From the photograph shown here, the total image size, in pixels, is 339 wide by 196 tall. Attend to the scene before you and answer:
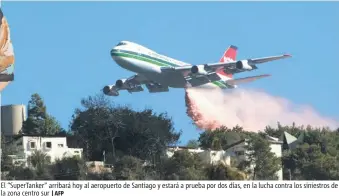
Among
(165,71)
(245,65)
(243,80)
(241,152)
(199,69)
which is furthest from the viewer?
(243,80)

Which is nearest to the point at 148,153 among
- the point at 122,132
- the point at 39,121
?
the point at 122,132

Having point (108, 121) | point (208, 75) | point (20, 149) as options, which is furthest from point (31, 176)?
point (208, 75)

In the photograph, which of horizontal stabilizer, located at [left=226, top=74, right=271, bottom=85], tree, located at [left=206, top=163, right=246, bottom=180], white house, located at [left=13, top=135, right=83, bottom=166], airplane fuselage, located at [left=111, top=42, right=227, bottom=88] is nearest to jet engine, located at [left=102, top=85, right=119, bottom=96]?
airplane fuselage, located at [left=111, top=42, right=227, bottom=88]

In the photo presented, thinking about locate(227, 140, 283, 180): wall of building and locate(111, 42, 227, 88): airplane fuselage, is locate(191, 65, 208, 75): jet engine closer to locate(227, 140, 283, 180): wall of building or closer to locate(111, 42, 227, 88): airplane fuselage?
locate(111, 42, 227, 88): airplane fuselage

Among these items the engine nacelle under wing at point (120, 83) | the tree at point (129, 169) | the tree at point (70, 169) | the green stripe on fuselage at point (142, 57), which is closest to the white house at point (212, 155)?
the tree at point (129, 169)

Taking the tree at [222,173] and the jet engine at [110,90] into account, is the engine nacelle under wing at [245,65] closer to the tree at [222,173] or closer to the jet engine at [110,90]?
the tree at [222,173]

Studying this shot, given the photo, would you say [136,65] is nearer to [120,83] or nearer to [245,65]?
[120,83]
